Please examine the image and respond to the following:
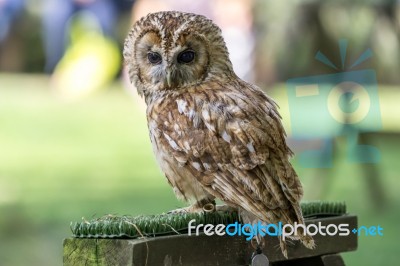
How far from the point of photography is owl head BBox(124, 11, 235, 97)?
2.34 meters

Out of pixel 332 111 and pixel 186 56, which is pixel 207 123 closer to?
pixel 186 56

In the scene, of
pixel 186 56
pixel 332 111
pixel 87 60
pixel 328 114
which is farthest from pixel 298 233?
pixel 87 60

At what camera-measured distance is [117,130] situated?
33.3 feet

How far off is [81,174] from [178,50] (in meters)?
6.51

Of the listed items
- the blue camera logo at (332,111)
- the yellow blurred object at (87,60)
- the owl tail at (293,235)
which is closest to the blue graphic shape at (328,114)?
the blue camera logo at (332,111)

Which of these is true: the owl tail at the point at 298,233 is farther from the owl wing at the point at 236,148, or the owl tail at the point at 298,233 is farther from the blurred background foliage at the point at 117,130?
the blurred background foliage at the point at 117,130

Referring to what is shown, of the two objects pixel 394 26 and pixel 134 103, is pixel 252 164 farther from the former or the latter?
pixel 134 103

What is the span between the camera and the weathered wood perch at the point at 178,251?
1.87 metres

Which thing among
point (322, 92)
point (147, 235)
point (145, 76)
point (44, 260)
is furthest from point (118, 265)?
point (322, 92)

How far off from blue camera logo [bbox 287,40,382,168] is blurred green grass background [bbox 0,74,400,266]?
198mm

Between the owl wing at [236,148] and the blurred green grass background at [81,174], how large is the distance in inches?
154

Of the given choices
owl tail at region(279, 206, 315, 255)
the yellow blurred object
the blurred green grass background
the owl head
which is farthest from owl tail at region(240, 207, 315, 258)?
the yellow blurred object

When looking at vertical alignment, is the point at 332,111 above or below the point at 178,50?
above

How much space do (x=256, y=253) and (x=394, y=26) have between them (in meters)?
6.48
